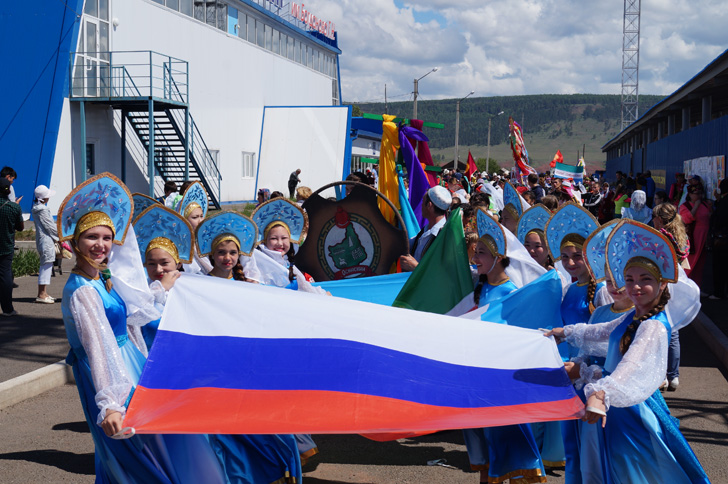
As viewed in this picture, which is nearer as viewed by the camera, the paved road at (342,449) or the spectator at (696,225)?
the paved road at (342,449)

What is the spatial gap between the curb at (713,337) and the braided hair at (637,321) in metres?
5.80

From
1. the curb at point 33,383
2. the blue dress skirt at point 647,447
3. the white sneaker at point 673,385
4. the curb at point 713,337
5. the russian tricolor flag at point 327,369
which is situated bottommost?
the curb at point 33,383

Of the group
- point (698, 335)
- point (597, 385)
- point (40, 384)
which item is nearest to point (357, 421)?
point (597, 385)

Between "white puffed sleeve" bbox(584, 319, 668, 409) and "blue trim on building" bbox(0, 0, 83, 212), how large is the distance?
70.5ft

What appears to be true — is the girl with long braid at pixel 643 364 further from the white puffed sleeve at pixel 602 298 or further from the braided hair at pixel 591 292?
the braided hair at pixel 591 292

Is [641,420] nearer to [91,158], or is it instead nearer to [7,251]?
[7,251]

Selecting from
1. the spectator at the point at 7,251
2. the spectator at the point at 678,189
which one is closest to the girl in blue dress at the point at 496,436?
the spectator at the point at 7,251

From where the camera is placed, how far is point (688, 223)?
42.2 ft

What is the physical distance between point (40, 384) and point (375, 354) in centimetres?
476

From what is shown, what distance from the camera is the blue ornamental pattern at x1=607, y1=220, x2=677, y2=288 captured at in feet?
11.7

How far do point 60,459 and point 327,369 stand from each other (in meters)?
3.00

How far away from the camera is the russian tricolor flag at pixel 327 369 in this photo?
138 inches

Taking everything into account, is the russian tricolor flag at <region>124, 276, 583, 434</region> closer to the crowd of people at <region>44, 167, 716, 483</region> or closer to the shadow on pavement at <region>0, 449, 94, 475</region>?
the crowd of people at <region>44, 167, 716, 483</region>

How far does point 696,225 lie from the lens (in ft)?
42.1
